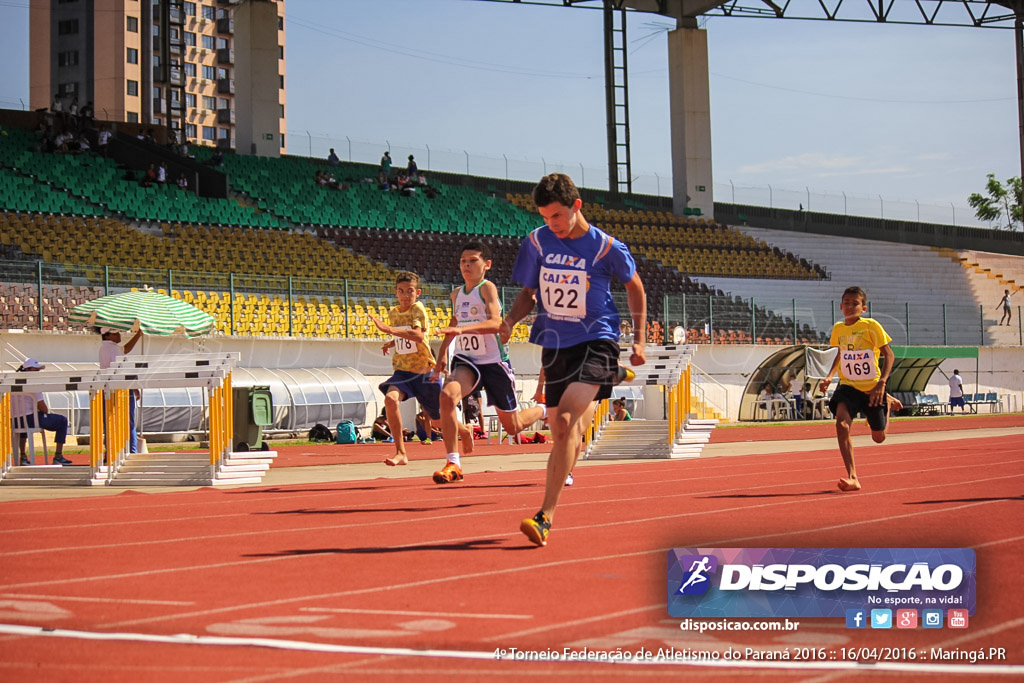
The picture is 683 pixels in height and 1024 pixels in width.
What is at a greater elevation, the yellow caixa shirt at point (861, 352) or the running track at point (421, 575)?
the yellow caixa shirt at point (861, 352)

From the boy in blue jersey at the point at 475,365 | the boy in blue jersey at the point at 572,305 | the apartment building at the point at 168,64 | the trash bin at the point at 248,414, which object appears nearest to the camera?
the boy in blue jersey at the point at 572,305

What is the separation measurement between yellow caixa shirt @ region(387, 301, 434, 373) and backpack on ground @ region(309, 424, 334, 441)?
1229 cm

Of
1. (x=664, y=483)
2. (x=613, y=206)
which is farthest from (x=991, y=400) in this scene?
(x=664, y=483)

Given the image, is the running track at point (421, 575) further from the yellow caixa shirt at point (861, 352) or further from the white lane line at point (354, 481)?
Answer: the yellow caixa shirt at point (861, 352)

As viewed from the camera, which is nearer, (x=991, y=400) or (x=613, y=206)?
(x=991, y=400)

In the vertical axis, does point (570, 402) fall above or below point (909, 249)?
below

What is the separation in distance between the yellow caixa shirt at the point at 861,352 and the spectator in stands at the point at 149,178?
3006cm

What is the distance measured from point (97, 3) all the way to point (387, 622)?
91854 mm

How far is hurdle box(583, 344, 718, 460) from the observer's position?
1563 cm

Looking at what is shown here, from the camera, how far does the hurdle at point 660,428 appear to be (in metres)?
15.6

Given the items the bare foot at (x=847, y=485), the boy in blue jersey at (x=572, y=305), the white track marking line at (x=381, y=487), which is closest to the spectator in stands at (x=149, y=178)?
the white track marking line at (x=381, y=487)

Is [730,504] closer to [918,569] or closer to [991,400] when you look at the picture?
[918,569]

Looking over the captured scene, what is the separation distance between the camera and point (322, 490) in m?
10.6

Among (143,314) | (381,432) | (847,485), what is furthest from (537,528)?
(381,432)
